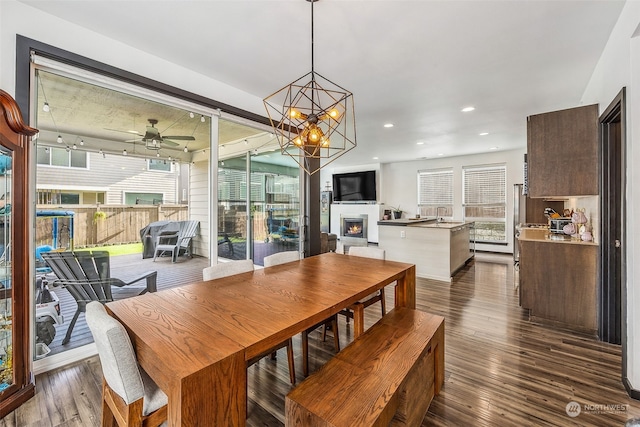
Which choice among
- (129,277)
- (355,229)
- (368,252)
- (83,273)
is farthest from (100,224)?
(355,229)

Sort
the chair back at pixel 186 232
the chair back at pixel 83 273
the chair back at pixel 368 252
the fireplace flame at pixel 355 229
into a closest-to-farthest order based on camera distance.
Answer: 1. the chair back at pixel 83 273
2. the chair back at pixel 368 252
3. the chair back at pixel 186 232
4. the fireplace flame at pixel 355 229

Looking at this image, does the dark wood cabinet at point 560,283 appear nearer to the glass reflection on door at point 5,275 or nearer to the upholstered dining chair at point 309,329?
the upholstered dining chair at point 309,329

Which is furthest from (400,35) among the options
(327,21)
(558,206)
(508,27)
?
(558,206)

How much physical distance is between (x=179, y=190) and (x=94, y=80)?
1205 mm

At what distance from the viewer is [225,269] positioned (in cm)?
220

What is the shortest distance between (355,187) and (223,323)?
812 centimetres

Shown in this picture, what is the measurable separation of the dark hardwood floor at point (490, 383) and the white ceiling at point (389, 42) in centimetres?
269

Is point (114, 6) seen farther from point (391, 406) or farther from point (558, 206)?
point (558, 206)

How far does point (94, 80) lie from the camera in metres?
2.26

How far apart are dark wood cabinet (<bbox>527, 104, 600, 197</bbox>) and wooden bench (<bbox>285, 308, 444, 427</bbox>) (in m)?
2.10

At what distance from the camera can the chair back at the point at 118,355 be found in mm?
1072

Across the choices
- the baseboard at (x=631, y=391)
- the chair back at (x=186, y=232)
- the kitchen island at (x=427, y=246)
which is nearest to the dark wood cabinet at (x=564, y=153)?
the baseboard at (x=631, y=391)

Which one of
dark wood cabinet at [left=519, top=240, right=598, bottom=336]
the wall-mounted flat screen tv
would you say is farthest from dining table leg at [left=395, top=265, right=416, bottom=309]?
the wall-mounted flat screen tv

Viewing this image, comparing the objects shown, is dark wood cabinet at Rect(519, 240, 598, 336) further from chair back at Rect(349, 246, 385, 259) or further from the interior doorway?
chair back at Rect(349, 246, 385, 259)
